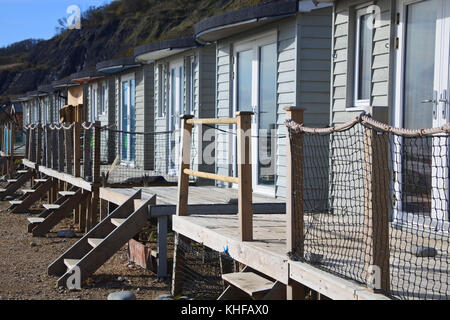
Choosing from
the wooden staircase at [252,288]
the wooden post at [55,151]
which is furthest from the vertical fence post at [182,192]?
the wooden post at [55,151]

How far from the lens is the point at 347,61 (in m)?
7.02

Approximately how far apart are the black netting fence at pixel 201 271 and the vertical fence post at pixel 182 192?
0.04 feet

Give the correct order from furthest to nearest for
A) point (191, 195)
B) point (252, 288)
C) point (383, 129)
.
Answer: point (191, 195) → point (252, 288) → point (383, 129)

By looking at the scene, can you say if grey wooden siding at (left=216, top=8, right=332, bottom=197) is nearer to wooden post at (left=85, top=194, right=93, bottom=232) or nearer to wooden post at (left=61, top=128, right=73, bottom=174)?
wooden post at (left=85, top=194, right=93, bottom=232)

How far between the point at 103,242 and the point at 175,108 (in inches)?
268

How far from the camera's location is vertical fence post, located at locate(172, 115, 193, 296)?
6.54 m

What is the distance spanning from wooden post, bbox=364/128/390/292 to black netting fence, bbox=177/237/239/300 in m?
2.95

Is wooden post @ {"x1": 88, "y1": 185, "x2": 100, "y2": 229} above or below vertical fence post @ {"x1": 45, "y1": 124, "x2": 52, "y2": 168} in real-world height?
below

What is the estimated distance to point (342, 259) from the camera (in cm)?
446

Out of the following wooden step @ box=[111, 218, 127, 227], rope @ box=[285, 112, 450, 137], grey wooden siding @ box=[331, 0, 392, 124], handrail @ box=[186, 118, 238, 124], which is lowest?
wooden step @ box=[111, 218, 127, 227]

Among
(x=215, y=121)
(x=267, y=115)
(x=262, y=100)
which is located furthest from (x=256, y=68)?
(x=215, y=121)

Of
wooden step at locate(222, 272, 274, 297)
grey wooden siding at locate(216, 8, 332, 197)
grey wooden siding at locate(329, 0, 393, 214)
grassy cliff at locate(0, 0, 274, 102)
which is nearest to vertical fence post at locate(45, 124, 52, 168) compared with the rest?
grey wooden siding at locate(216, 8, 332, 197)

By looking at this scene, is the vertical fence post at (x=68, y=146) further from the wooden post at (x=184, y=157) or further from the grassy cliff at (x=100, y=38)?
the grassy cliff at (x=100, y=38)

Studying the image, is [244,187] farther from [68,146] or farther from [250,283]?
[68,146]
